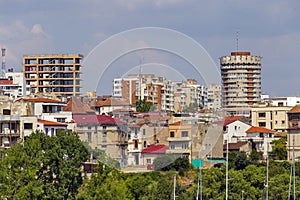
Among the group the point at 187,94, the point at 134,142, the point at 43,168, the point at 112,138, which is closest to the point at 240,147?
the point at 43,168

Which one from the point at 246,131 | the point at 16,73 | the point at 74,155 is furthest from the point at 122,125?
the point at 16,73

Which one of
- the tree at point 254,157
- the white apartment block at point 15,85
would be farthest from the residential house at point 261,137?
the white apartment block at point 15,85

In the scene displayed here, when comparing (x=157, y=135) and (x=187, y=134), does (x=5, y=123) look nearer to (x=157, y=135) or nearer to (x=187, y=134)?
(x=187, y=134)

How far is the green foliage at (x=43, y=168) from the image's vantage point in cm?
2269

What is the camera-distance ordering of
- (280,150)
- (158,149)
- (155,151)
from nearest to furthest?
(158,149), (155,151), (280,150)

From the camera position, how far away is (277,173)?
2928 cm

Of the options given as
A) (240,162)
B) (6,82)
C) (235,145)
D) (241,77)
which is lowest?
(240,162)

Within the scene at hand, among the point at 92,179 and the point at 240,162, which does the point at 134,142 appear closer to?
the point at 92,179

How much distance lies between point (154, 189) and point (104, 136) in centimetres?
1127

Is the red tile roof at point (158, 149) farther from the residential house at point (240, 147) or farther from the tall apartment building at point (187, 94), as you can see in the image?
the residential house at point (240, 147)

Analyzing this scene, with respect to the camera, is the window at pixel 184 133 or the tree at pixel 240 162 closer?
the window at pixel 184 133

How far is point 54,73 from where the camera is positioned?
53.0 m

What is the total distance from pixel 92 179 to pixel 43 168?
4.07 ft

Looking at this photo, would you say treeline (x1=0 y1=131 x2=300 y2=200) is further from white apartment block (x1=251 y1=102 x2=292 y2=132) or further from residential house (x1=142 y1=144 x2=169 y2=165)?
white apartment block (x1=251 y1=102 x2=292 y2=132)
